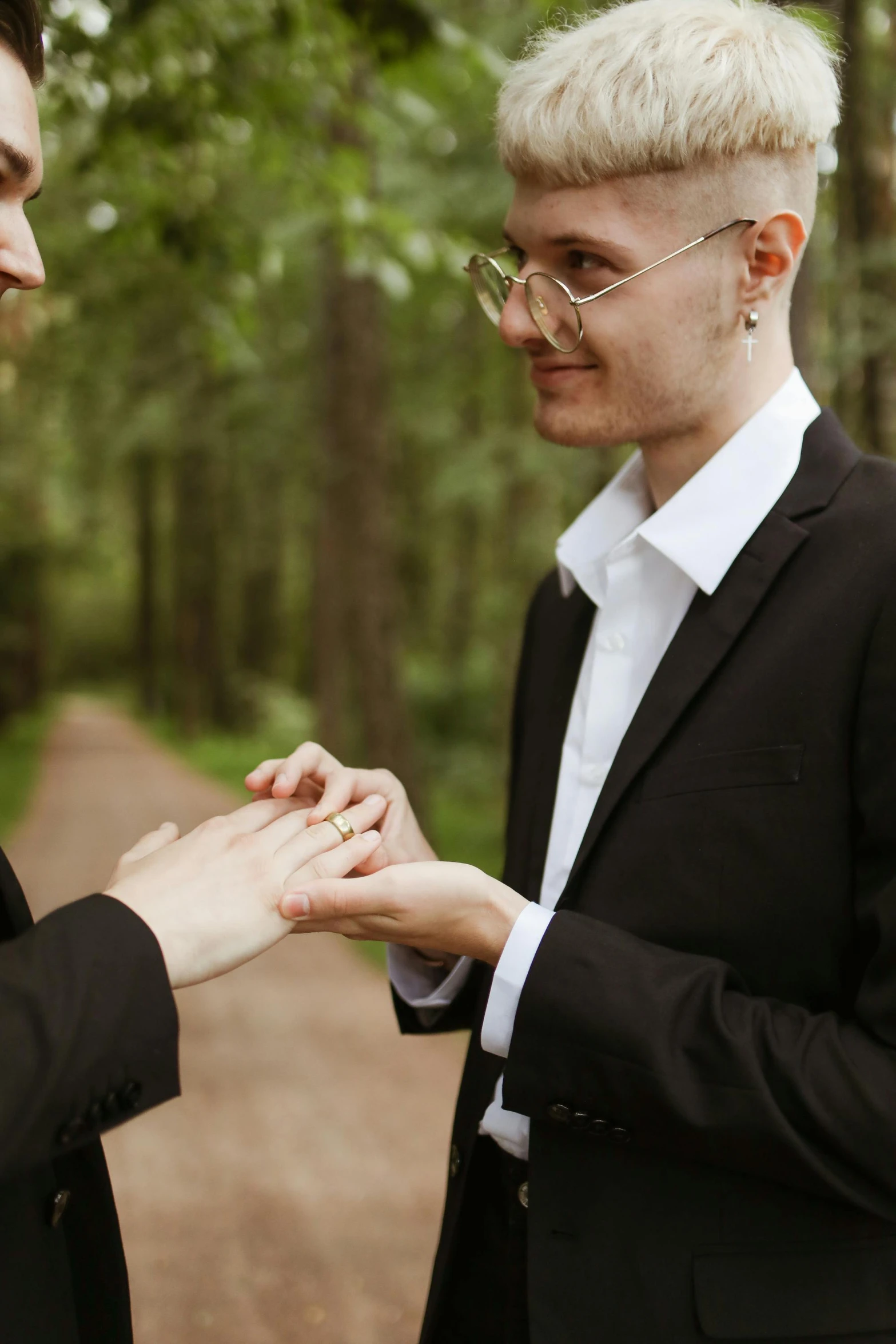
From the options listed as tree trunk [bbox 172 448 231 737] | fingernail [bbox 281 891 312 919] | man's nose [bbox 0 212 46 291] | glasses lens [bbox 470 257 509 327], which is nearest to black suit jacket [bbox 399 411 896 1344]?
fingernail [bbox 281 891 312 919]

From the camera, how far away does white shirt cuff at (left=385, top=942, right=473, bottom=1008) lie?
7.49 feet

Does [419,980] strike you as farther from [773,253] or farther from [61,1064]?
[773,253]

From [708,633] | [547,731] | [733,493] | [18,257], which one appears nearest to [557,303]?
[733,493]

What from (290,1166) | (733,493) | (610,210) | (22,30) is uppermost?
(22,30)

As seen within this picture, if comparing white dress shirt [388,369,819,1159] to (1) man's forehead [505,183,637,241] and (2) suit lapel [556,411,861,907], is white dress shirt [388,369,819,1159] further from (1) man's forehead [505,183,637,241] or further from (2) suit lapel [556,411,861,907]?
(1) man's forehead [505,183,637,241]

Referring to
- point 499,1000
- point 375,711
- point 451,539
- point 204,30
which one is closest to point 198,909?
point 499,1000

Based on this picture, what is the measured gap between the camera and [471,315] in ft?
50.1

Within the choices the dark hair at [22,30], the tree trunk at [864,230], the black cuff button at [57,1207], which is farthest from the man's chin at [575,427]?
the tree trunk at [864,230]

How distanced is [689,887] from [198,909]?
687 millimetres

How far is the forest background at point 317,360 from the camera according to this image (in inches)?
208

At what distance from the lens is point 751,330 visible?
1955 millimetres

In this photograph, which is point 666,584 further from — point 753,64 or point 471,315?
point 471,315

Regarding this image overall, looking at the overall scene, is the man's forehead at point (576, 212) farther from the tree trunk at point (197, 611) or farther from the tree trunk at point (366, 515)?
the tree trunk at point (197, 611)

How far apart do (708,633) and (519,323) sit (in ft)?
2.11
